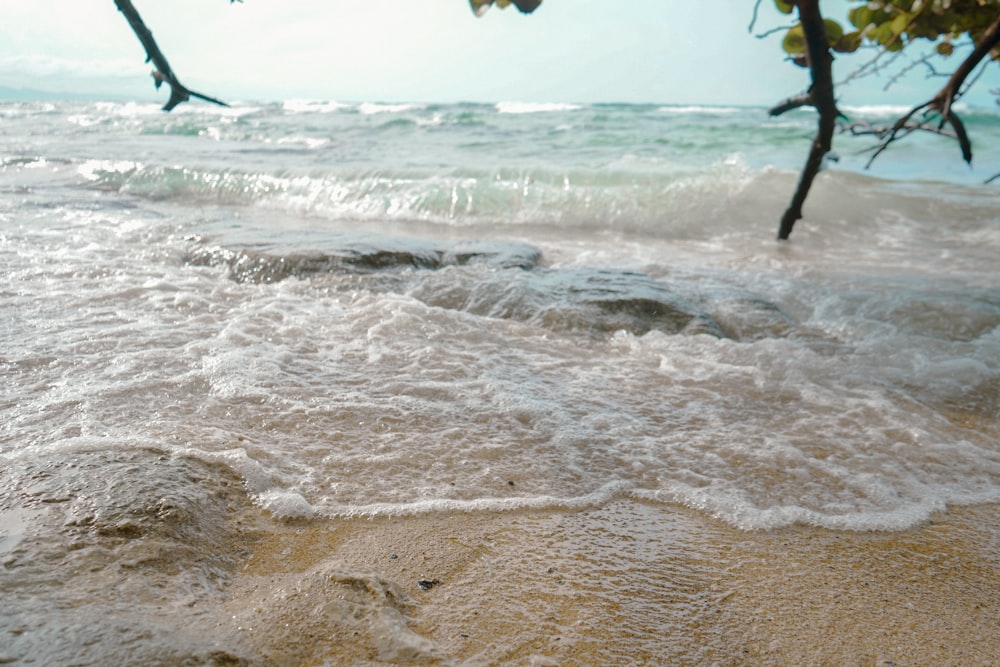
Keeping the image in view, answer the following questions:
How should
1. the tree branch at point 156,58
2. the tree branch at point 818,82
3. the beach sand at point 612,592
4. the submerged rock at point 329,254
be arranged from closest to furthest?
the beach sand at point 612,592 → the tree branch at point 156,58 → the tree branch at point 818,82 → the submerged rock at point 329,254

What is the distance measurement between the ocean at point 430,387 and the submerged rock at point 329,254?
0.02 m

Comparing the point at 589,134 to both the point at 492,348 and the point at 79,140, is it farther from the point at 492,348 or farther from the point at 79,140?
the point at 492,348

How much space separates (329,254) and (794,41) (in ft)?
8.74

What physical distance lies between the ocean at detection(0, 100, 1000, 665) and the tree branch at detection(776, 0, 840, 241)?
2.37 ft

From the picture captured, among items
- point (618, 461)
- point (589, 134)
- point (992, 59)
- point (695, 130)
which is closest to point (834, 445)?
point (618, 461)

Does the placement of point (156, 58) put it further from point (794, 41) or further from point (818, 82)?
point (818, 82)

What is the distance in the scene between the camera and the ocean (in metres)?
1.56

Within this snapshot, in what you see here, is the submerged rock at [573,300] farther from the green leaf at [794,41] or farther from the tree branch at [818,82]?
the green leaf at [794,41]

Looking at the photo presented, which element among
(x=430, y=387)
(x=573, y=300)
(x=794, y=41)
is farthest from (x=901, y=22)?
(x=430, y=387)

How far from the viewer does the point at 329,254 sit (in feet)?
13.9

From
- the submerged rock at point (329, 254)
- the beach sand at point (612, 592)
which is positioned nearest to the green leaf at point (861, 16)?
the beach sand at point (612, 592)

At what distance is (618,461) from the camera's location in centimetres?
210

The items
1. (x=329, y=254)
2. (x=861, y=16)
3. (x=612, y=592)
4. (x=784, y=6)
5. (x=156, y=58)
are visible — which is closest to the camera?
(x=612, y=592)

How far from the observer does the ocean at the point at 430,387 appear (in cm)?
156
